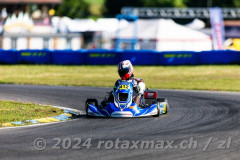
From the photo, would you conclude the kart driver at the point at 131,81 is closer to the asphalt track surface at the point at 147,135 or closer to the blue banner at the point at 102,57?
the asphalt track surface at the point at 147,135

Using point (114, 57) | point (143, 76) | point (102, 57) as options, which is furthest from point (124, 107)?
point (102, 57)

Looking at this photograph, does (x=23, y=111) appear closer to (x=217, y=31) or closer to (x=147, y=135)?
(x=147, y=135)

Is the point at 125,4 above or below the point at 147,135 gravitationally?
above

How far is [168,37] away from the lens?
2122 inches

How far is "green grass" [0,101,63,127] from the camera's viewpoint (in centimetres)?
1412

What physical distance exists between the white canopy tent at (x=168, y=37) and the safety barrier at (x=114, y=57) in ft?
53.4

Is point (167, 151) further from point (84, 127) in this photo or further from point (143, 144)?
point (84, 127)

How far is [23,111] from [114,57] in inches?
892

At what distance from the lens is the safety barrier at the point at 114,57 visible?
36219 mm

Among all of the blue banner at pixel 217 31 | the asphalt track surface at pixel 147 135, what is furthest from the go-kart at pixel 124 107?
the blue banner at pixel 217 31

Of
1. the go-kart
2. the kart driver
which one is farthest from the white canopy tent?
the go-kart

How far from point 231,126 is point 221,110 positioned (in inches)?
127

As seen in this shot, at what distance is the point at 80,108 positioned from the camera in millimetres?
16844

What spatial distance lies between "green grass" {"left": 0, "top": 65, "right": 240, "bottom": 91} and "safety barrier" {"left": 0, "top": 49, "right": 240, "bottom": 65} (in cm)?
120
